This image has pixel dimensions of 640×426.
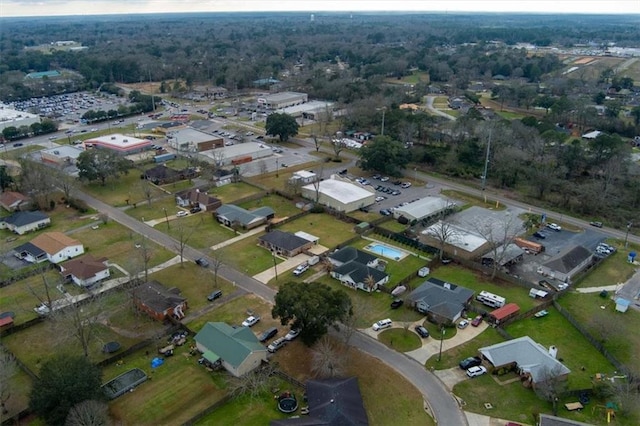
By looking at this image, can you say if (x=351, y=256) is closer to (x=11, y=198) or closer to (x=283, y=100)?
(x=11, y=198)

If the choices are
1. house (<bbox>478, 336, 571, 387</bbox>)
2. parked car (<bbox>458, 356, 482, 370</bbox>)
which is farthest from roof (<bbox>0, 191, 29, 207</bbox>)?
house (<bbox>478, 336, 571, 387</bbox>)

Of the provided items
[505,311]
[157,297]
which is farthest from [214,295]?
[505,311]

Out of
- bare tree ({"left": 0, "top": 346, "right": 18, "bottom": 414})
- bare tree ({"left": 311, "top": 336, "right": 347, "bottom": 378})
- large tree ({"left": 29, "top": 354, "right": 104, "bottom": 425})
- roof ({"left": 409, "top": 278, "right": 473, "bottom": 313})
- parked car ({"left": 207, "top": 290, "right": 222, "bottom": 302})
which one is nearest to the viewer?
large tree ({"left": 29, "top": 354, "right": 104, "bottom": 425})

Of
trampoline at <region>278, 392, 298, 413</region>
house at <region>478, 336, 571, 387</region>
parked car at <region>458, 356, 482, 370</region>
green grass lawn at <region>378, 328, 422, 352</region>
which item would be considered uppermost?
house at <region>478, 336, 571, 387</region>

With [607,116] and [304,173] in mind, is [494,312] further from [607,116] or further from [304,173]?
[607,116]

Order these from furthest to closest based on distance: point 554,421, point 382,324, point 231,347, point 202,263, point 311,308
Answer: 1. point 202,263
2. point 382,324
3. point 231,347
4. point 311,308
5. point 554,421

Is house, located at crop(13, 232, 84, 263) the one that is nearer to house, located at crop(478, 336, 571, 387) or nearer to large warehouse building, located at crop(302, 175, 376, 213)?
large warehouse building, located at crop(302, 175, 376, 213)

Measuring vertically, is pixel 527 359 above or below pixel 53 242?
below

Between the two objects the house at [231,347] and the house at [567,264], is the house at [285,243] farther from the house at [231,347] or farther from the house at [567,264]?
the house at [567,264]
